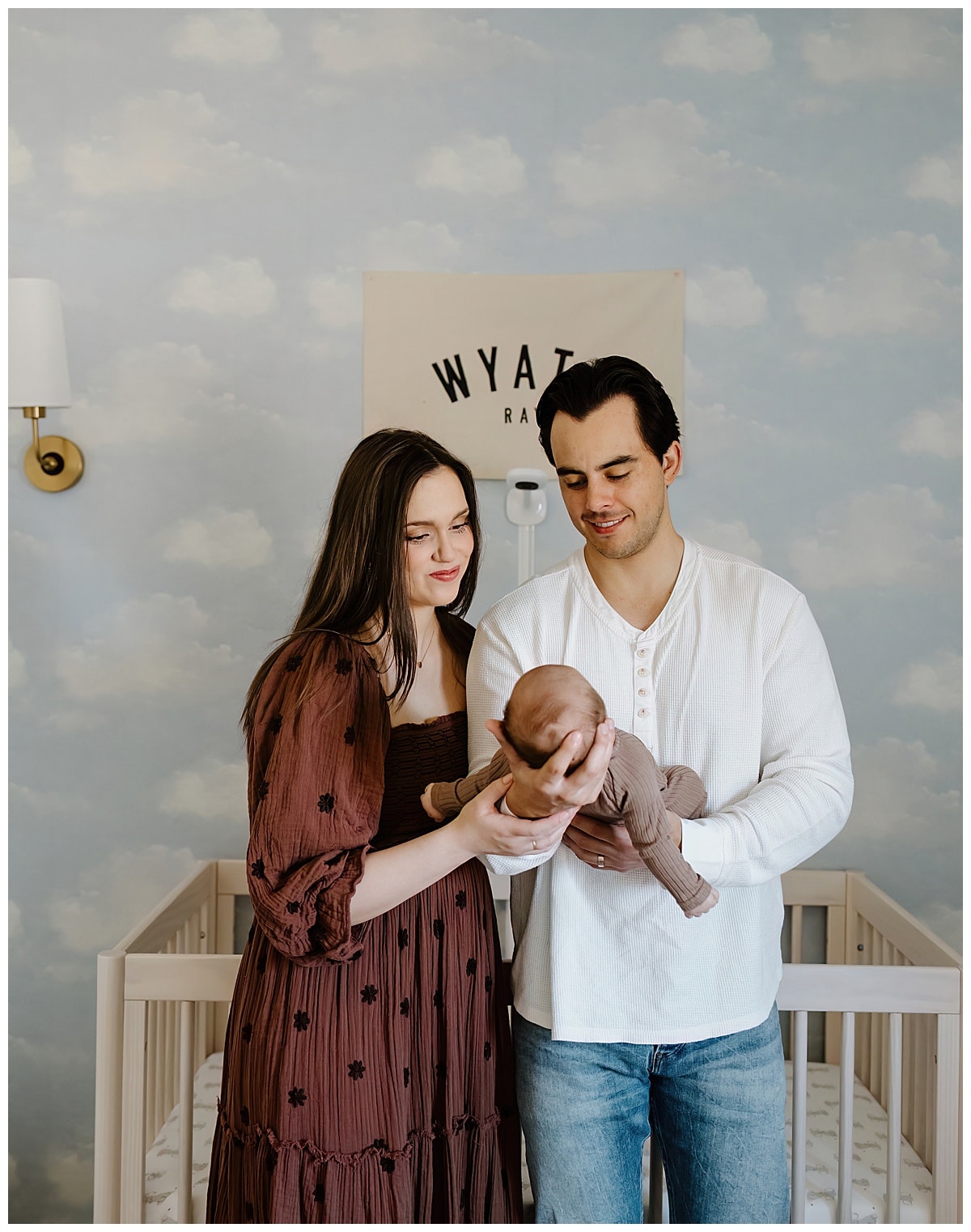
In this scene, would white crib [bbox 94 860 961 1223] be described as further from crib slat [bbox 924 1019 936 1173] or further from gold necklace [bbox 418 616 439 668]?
gold necklace [bbox 418 616 439 668]

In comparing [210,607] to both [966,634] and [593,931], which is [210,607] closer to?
[593,931]

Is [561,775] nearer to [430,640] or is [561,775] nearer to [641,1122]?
[430,640]

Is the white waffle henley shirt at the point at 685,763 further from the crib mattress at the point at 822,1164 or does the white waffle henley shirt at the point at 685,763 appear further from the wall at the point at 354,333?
the wall at the point at 354,333

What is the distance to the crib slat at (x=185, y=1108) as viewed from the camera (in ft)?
4.57

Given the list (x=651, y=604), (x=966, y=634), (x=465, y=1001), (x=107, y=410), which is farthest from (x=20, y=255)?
(x=966, y=634)

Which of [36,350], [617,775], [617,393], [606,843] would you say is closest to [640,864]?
[606,843]

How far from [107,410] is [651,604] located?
1368 mm

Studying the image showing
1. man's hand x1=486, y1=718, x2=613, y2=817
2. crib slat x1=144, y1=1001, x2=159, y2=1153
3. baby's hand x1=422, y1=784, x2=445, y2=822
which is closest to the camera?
man's hand x1=486, y1=718, x2=613, y2=817

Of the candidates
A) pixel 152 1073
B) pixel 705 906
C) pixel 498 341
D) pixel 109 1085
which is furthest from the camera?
pixel 498 341

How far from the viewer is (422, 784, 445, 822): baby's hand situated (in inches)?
48.3

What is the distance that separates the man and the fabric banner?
0.88 meters

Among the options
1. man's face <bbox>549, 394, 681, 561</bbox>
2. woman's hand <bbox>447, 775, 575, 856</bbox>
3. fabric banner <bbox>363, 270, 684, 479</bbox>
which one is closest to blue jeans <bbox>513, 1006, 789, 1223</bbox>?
woman's hand <bbox>447, 775, 575, 856</bbox>

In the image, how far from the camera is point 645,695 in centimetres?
121

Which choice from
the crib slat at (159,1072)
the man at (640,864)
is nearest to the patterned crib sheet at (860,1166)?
A: the man at (640,864)
